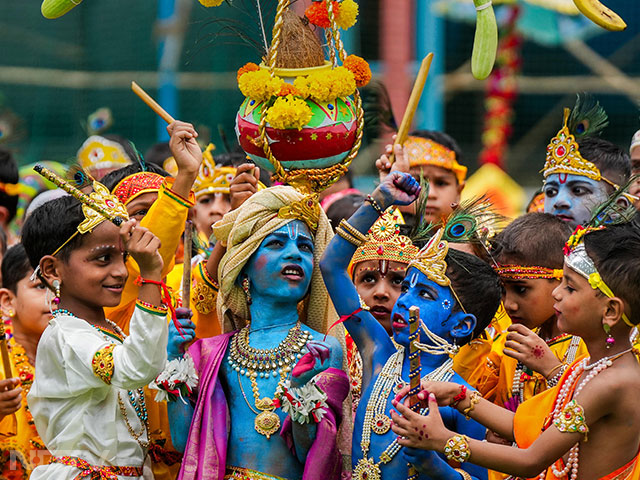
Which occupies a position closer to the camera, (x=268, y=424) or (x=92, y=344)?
(x=268, y=424)

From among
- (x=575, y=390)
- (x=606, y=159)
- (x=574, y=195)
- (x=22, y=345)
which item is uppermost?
(x=606, y=159)

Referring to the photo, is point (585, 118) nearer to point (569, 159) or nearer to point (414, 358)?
point (569, 159)

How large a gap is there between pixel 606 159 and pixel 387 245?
1.63 meters

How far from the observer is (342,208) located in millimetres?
6500

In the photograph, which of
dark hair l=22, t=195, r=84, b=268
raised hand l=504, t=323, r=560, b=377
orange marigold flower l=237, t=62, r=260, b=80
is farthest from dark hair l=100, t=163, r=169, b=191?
raised hand l=504, t=323, r=560, b=377

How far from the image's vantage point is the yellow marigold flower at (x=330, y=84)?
4.44 metres

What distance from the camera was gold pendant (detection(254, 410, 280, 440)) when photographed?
4.34m

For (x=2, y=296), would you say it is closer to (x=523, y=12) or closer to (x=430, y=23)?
(x=430, y=23)

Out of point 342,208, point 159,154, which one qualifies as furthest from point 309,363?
point 159,154

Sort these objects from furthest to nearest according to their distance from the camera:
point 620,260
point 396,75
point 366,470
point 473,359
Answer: point 396,75
point 473,359
point 366,470
point 620,260

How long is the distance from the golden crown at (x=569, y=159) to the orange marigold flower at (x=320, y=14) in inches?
68.8

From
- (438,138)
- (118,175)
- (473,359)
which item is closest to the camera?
(473,359)

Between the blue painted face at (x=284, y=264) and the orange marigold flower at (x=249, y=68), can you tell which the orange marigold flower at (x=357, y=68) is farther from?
the blue painted face at (x=284, y=264)

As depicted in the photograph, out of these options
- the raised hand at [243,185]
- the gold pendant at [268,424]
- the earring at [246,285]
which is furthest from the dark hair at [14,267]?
the gold pendant at [268,424]
